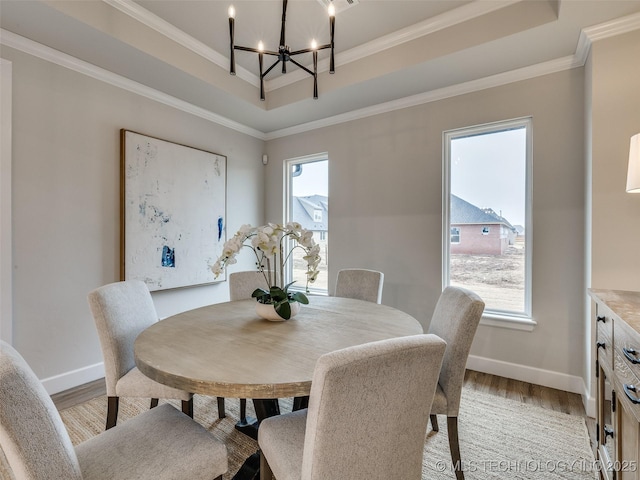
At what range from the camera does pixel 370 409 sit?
83 cm

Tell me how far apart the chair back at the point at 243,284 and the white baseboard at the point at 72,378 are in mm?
1331

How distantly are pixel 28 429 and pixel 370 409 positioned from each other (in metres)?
0.88

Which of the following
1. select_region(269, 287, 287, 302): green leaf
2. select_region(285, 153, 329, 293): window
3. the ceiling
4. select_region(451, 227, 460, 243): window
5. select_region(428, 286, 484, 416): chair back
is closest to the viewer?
select_region(428, 286, 484, 416): chair back

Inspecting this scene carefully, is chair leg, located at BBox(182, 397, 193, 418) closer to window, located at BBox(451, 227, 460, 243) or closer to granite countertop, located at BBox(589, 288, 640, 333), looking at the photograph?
granite countertop, located at BBox(589, 288, 640, 333)

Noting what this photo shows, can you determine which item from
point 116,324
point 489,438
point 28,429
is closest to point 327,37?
point 116,324

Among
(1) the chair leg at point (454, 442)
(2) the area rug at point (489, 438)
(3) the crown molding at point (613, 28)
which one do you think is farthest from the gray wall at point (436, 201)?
(1) the chair leg at point (454, 442)

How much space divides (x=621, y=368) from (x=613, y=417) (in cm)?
27

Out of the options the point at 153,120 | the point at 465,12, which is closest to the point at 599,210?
the point at 465,12


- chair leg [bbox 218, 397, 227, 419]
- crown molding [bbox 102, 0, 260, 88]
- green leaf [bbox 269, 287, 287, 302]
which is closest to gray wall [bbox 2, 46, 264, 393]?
crown molding [bbox 102, 0, 260, 88]

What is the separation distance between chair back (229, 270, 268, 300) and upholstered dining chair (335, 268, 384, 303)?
687 mm

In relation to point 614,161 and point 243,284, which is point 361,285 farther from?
point 614,161

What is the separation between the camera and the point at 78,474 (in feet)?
2.86

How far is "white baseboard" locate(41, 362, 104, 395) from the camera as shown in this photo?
234 centimetres

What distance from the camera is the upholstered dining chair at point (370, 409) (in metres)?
0.78
